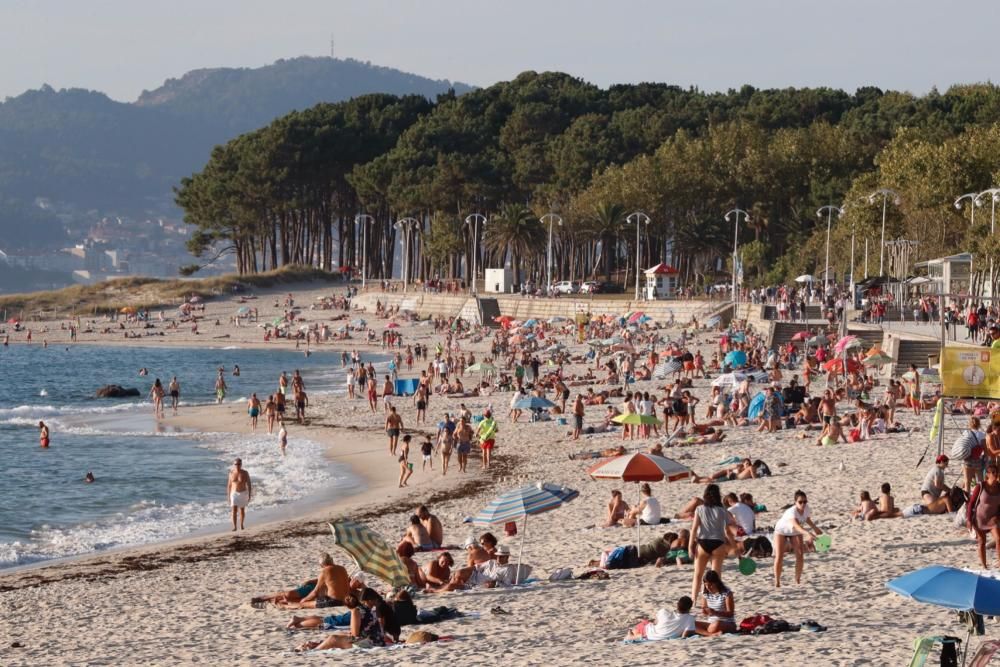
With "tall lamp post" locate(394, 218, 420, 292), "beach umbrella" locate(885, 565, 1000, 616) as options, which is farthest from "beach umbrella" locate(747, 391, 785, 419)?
"tall lamp post" locate(394, 218, 420, 292)

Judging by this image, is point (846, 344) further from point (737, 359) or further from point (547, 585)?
point (547, 585)

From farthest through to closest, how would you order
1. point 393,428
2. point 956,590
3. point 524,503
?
point 393,428
point 524,503
point 956,590

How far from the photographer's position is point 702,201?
2926 inches

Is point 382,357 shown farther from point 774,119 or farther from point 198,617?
point 198,617

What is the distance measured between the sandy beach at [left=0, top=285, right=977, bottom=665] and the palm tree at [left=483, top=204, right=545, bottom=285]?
51759 mm

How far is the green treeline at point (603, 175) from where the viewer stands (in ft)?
197

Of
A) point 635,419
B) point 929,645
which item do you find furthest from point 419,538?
point 929,645

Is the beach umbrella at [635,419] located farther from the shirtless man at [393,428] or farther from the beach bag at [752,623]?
the beach bag at [752,623]

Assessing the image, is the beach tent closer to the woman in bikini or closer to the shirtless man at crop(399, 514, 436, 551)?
the shirtless man at crop(399, 514, 436, 551)

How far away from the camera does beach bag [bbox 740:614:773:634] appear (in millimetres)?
10891

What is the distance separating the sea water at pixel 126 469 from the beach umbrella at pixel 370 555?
7.26 m

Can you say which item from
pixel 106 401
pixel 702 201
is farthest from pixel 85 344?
pixel 702 201

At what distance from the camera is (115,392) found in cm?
4631

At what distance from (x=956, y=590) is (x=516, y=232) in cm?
6872
